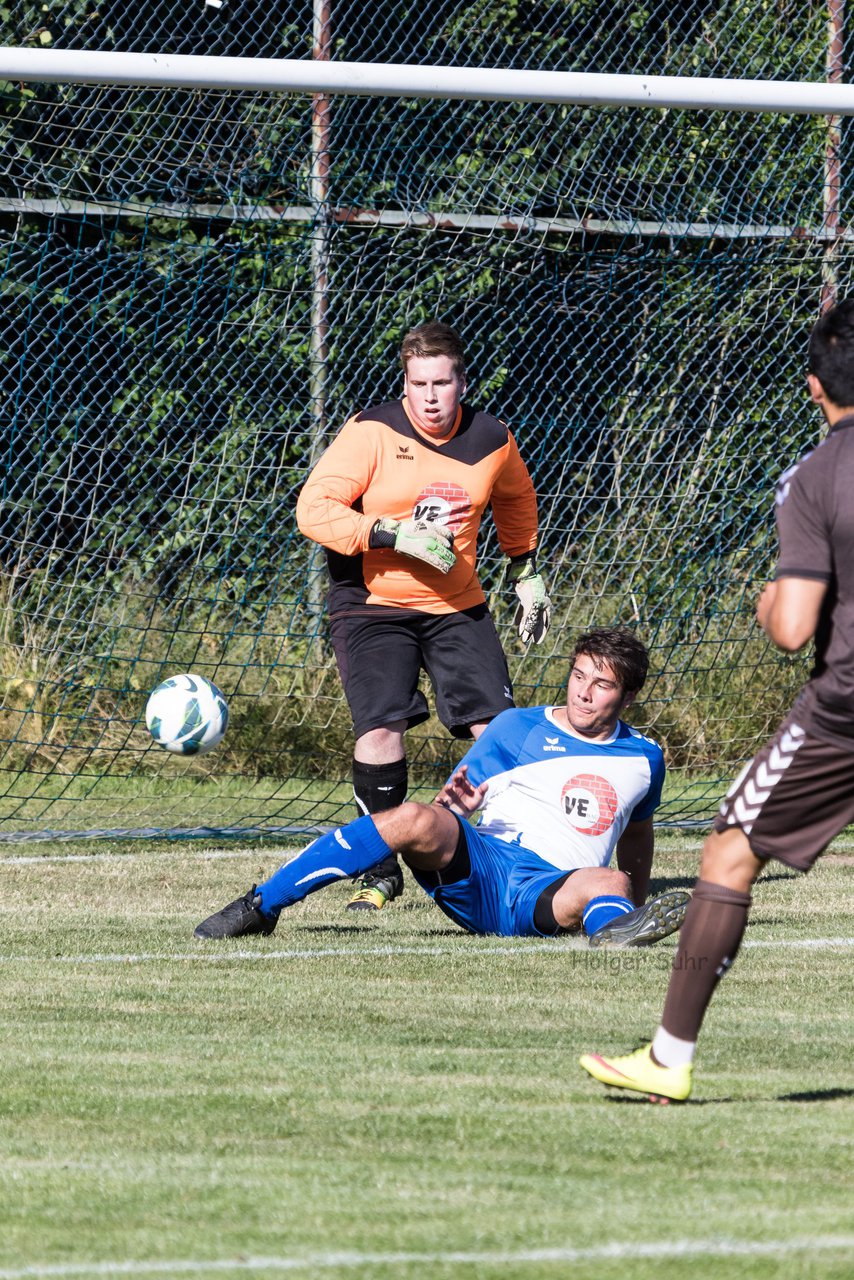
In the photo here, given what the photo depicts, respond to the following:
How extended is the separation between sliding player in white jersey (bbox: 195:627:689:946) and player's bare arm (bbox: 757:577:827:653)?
7.49 ft

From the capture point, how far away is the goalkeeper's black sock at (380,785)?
716 centimetres

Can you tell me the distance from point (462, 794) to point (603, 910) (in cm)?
63

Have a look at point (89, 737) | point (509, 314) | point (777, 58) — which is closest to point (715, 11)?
point (777, 58)

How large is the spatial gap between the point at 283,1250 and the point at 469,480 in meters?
4.52

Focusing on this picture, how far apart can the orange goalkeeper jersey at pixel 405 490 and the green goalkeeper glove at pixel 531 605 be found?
25 cm

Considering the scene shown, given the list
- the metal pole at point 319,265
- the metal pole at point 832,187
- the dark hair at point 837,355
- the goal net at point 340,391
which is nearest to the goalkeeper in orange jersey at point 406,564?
the metal pole at point 319,265

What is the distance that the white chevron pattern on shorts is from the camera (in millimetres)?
3994

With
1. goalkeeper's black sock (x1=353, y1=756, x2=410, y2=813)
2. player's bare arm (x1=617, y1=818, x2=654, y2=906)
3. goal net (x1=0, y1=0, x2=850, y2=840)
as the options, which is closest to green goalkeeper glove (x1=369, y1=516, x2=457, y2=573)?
goalkeeper's black sock (x1=353, y1=756, x2=410, y2=813)

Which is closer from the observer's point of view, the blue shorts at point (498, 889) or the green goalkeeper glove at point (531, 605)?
the blue shorts at point (498, 889)

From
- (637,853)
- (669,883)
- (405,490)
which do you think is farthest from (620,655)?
(669,883)

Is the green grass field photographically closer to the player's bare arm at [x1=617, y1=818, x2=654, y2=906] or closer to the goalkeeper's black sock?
the player's bare arm at [x1=617, y1=818, x2=654, y2=906]

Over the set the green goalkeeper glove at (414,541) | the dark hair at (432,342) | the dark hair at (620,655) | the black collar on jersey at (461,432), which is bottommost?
the dark hair at (620,655)

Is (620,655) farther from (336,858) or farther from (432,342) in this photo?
(432,342)

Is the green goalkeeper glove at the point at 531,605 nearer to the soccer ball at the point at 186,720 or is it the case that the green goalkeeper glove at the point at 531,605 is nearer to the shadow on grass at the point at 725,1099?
the soccer ball at the point at 186,720
